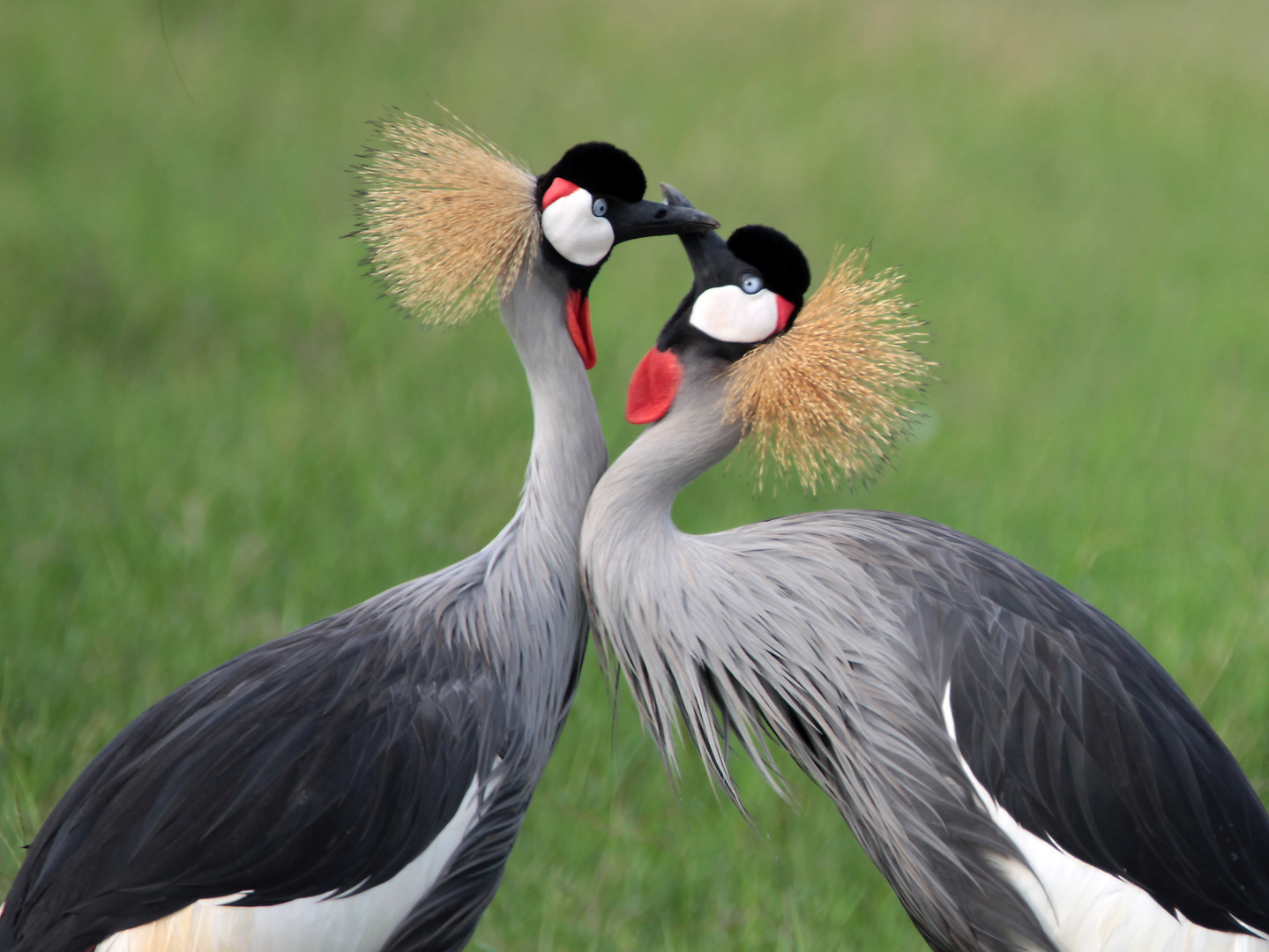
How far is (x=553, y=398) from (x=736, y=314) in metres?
0.26

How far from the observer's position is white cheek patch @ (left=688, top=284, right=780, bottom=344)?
1460mm

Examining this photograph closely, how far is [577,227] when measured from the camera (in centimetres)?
149

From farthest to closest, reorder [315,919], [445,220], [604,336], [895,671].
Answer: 1. [604,336]
2. [445,220]
3. [895,671]
4. [315,919]

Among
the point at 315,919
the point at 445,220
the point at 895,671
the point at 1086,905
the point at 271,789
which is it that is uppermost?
the point at 445,220

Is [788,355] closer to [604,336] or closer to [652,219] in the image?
[652,219]

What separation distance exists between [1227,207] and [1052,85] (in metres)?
1.22

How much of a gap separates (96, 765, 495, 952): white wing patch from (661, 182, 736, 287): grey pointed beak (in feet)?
2.18

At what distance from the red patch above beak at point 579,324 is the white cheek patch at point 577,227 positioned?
0.07m

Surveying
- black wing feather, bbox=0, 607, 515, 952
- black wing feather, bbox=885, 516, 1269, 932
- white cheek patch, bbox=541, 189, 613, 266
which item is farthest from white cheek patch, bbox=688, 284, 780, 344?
black wing feather, bbox=0, 607, 515, 952

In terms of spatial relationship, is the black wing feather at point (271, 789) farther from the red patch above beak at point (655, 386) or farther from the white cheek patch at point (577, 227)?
the white cheek patch at point (577, 227)

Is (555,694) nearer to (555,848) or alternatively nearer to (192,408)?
(555,848)

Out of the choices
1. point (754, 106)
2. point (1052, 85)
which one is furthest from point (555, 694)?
point (1052, 85)

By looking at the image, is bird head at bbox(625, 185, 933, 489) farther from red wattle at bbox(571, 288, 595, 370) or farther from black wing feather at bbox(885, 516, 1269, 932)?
black wing feather at bbox(885, 516, 1269, 932)

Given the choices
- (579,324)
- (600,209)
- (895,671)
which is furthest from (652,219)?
(895,671)
